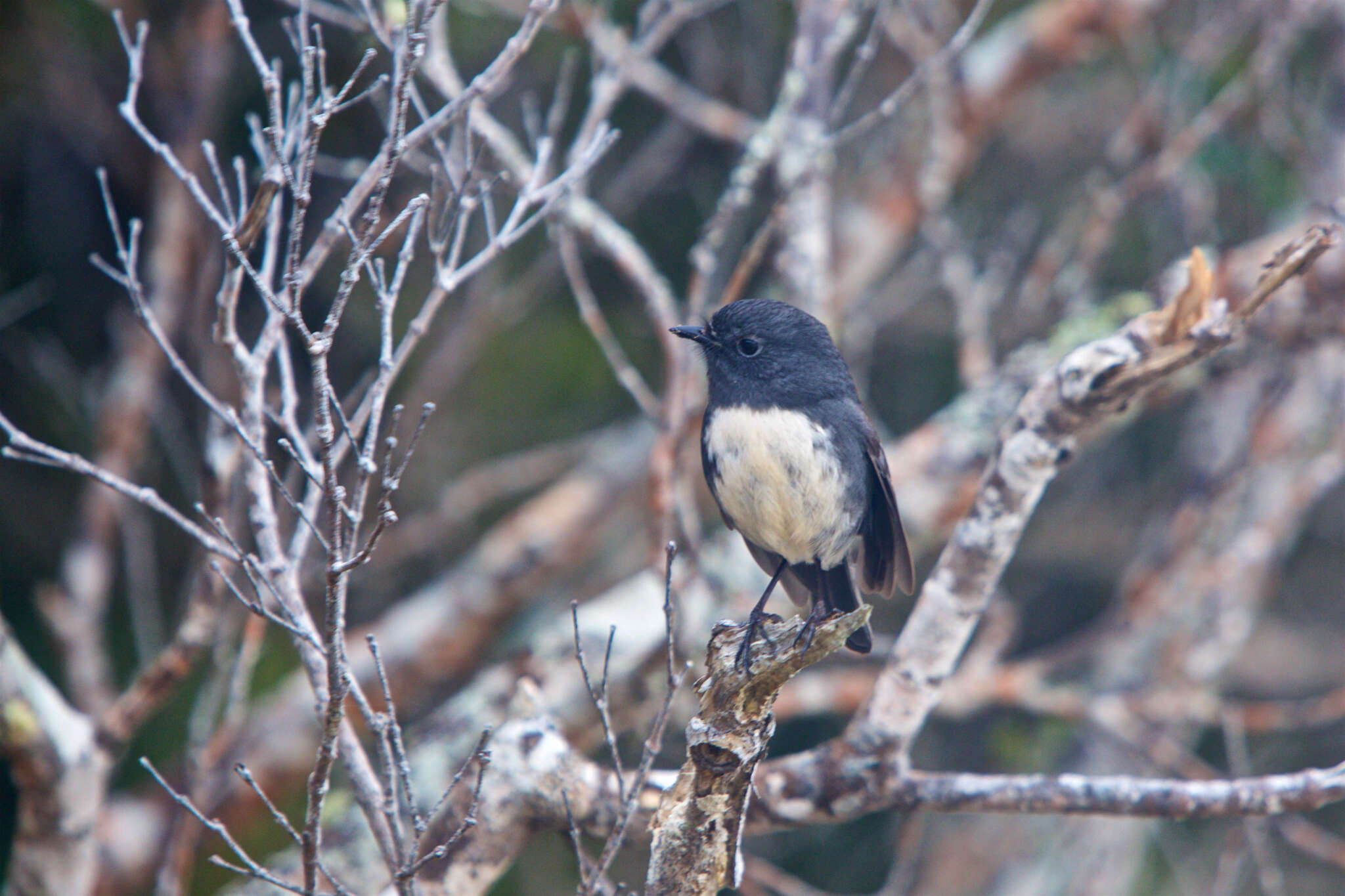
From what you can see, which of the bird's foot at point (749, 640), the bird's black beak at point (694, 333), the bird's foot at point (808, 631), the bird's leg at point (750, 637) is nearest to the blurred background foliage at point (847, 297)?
the bird's black beak at point (694, 333)

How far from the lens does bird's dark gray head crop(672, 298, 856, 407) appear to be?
286cm

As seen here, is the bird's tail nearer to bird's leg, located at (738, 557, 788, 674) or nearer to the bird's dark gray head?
bird's leg, located at (738, 557, 788, 674)

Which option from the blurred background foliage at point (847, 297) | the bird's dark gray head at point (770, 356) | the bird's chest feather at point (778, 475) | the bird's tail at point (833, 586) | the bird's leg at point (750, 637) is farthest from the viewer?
the blurred background foliage at point (847, 297)

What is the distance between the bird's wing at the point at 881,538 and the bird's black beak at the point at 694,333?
0.49m

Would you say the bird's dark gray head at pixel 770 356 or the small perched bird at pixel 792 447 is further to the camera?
the bird's dark gray head at pixel 770 356

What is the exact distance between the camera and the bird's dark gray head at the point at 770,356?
113 inches

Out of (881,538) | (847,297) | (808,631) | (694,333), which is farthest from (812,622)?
(847,297)

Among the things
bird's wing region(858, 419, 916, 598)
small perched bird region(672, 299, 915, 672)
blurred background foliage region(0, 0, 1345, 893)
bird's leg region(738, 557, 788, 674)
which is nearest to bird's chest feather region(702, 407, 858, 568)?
small perched bird region(672, 299, 915, 672)

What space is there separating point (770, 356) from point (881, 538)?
0.64m

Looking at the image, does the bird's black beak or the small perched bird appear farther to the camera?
the bird's black beak

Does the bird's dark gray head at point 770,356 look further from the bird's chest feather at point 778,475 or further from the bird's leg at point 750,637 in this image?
the bird's leg at point 750,637

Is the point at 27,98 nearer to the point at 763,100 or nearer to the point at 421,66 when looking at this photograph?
the point at 421,66

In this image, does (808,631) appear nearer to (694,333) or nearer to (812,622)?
(812,622)

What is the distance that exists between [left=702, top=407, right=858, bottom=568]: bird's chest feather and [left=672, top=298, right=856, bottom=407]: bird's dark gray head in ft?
0.26
